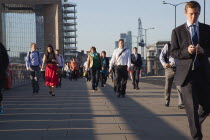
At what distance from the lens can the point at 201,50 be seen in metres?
4.93

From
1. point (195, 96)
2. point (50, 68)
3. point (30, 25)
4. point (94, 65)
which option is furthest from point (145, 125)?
point (30, 25)

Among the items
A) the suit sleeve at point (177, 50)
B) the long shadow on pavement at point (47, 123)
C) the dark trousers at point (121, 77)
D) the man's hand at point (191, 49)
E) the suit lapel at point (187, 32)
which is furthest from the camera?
the dark trousers at point (121, 77)

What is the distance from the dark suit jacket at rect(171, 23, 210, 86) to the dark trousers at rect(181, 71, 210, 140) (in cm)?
8

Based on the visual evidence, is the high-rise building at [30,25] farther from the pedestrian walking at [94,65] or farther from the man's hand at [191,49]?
the man's hand at [191,49]

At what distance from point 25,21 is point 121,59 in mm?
112979

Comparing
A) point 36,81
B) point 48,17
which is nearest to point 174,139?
point 36,81

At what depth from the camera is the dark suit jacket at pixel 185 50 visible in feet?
16.6

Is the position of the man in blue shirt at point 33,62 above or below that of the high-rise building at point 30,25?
below

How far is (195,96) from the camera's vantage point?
513cm

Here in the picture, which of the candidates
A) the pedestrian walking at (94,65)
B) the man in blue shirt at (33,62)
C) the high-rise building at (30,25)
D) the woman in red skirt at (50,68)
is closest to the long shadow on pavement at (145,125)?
the woman in red skirt at (50,68)

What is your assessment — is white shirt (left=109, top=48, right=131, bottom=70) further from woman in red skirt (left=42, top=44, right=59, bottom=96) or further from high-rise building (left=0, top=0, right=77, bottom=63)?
high-rise building (left=0, top=0, right=77, bottom=63)

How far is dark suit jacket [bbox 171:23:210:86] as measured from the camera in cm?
507

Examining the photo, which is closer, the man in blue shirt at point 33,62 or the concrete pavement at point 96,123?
the concrete pavement at point 96,123

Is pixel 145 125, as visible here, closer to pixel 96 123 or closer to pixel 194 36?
Result: pixel 96 123
